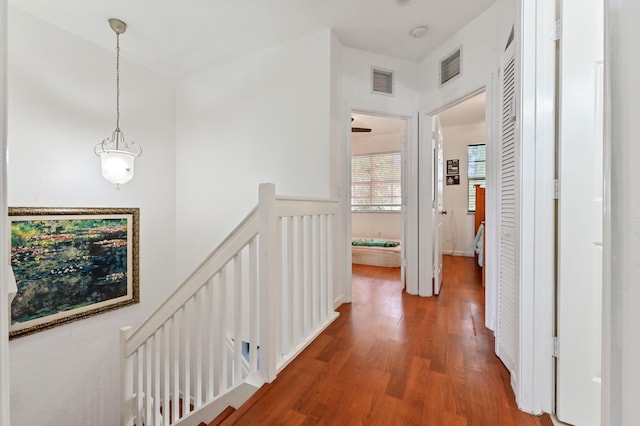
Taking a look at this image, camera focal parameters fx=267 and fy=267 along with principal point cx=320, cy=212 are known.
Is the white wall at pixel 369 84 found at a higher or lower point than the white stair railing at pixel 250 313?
higher

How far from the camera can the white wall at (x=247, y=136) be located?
2.68 meters

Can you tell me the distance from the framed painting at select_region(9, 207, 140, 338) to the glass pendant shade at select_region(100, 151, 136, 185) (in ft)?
2.08

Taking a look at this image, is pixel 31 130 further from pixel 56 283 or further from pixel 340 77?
pixel 340 77

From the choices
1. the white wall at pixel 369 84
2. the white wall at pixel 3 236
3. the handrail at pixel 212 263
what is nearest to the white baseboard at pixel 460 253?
the white wall at pixel 369 84

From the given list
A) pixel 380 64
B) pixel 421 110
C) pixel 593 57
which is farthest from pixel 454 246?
pixel 593 57

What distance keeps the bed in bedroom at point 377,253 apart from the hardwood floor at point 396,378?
2.11 metres

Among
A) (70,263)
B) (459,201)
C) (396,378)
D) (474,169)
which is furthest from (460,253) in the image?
(70,263)

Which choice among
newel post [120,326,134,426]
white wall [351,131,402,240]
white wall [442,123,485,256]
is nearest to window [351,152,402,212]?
white wall [351,131,402,240]

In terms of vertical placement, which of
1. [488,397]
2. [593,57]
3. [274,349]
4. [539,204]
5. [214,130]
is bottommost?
[488,397]

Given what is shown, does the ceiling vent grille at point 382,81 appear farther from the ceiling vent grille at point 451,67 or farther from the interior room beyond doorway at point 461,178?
the interior room beyond doorway at point 461,178

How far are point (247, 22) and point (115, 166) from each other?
182 cm

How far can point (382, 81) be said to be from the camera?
119 inches

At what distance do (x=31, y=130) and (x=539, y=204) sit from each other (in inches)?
152

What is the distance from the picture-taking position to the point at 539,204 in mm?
1278
